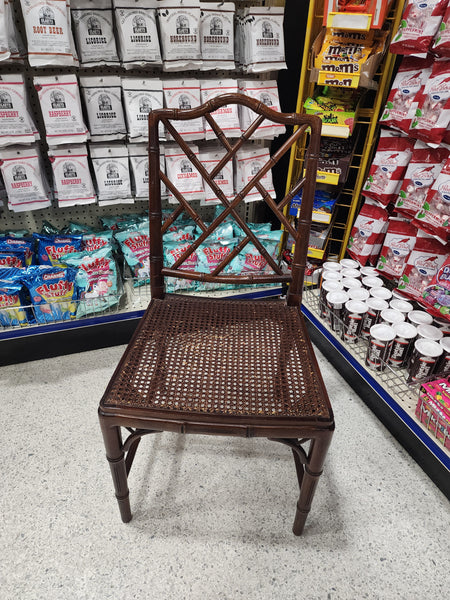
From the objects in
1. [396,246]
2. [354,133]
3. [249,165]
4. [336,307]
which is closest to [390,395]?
[336,307]

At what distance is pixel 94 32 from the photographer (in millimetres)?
1529

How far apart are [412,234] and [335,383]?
802mm

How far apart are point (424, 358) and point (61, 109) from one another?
1.79 meters

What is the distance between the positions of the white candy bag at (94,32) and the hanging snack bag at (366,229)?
1.39 meters

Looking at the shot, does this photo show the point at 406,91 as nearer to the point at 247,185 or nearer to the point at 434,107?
the point at 434,107

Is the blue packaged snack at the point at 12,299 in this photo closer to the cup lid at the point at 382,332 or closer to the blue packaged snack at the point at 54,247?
the blue packaged snack at the point at 54,247

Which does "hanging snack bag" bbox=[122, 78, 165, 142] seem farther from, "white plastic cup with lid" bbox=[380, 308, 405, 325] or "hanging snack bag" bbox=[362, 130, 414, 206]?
"white plastic cup with lid" bbox=[380, 308, 405, 325]

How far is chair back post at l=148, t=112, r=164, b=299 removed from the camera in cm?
112

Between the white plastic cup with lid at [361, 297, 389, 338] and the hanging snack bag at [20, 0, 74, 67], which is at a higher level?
the hanging snack bag at [20, 0, 74, 67]

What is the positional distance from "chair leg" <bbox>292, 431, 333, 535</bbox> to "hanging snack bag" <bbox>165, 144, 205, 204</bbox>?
1.33 m

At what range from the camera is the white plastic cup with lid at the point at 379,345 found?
59.7 inches

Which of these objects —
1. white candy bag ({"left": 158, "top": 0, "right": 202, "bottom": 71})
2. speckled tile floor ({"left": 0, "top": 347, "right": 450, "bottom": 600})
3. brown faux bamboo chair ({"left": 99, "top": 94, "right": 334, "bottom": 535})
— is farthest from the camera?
white candy bag ({"left": 158, "top": 0, "right": 202, "bottom": 71})

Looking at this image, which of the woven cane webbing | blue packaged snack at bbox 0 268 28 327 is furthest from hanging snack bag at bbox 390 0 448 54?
blue packaged snack at bbox 0 268 28 327

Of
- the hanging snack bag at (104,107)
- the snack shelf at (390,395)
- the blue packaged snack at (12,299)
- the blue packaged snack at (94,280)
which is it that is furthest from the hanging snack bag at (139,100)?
the snack shelf at (390,395)
